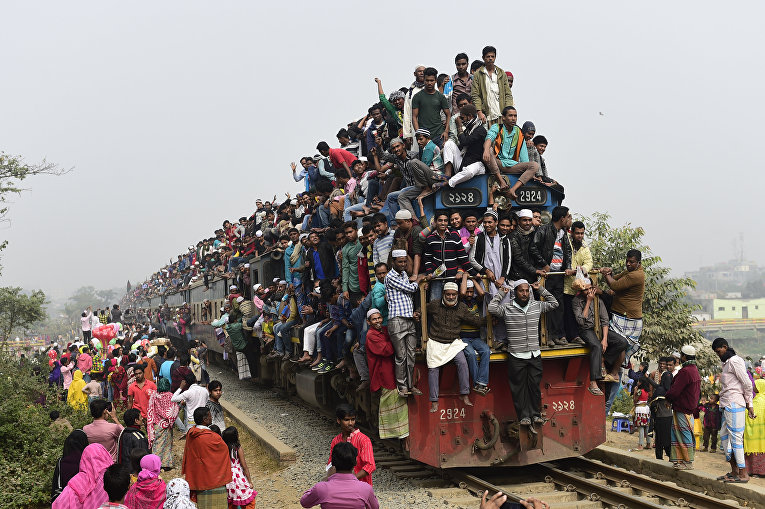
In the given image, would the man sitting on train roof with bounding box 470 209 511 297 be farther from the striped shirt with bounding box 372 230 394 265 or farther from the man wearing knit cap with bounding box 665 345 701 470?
the man wearing knit cap with bounding box 665 345 701 470

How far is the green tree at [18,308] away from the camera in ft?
91.9

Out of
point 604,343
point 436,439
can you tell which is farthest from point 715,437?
point 436,439

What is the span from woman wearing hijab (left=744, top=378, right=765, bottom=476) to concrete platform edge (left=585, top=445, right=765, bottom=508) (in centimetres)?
50

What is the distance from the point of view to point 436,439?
8.55 m

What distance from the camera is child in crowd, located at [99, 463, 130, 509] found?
5.22 m

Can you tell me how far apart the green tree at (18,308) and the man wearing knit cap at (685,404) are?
24999 mm

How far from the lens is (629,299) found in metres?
9.34

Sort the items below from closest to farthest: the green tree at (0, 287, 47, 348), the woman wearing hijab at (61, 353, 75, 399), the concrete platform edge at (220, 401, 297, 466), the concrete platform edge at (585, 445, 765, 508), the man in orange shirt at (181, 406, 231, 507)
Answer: the man in orange shirt at (181, 406, 231, 507) < the concrete platform edge at (585, 445, 765, 508) < the concrete platform edge at (220, 401, 297, 466) < the woman wearing hijab at (61, 353, 75, 399) < the green tree at (0, 287, 47, 348)

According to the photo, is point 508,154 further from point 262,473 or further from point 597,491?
point 262,473

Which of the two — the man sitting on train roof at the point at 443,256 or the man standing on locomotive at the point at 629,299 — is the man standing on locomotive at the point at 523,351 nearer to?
the man sitting on train roof at the point at 443,256

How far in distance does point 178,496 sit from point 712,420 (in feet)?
31.4

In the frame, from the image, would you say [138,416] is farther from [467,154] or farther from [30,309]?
[30,309]

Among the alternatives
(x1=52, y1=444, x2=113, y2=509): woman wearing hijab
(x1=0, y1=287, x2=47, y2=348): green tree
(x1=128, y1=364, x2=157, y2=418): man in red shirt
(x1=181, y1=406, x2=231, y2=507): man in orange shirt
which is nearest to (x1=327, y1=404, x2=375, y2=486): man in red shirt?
(x1=181, y1=406, x2=231, y2=507): man in orange shirt

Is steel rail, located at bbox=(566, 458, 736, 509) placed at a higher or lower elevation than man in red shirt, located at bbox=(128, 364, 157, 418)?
lower
